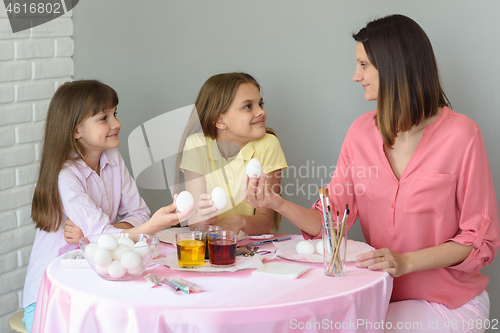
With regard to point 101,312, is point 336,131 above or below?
above

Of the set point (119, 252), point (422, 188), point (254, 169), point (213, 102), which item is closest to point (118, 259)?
point (119, 252)

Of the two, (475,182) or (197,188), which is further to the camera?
(197,188)

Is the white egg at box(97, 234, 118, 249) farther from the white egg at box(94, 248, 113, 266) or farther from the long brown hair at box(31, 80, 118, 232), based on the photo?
the long brown hair at box(31, 80, 118, 232)

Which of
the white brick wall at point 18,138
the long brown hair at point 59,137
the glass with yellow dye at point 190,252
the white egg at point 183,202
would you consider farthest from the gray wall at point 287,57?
the glass with yellow dye at point 190,252

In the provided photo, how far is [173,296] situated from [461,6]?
173 centimetres

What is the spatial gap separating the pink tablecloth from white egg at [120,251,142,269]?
50mm

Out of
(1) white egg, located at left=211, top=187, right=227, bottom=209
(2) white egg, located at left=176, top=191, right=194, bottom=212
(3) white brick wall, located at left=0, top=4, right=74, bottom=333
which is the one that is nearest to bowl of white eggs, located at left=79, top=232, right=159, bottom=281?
(2) white egg, located at left=176, top=191, right=194, bottom=212

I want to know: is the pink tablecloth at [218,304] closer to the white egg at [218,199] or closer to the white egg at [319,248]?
the white egg at [319,248]

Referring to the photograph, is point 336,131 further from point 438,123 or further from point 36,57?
point 36,57

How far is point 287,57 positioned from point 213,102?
0.51 metres

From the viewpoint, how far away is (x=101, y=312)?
1053mm

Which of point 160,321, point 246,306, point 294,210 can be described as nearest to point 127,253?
point 160,321

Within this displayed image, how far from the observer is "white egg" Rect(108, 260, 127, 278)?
3.78 feet

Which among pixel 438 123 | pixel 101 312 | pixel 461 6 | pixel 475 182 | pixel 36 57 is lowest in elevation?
pixel 101 312
